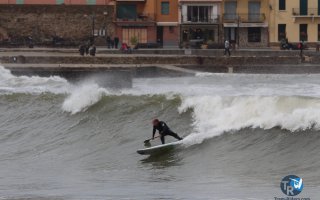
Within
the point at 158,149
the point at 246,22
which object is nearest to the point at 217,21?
the point at 246,22

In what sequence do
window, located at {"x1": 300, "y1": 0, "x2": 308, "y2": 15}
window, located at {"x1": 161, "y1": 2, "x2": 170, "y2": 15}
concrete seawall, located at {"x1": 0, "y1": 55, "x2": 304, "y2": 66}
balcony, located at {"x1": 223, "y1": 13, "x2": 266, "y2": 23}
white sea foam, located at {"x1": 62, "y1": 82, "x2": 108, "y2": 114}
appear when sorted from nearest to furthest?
white sea foam, located at {"x1": 62, "y1": 82, "x2": 108, "y2": 114} < concrete seawall, located at {"x1": 0, "y1": 55, "x2": 304, "y2": 66} < balcony, located at {"x1": 223, "y1": 13, "x2": 266, "y2": 23} < window, located at {"x1": 300, "y1": 0, "x2": 308, "y2": 15} < window, located at {"x1": 161, "y1": 2, "x2": 170, "y2": 15}

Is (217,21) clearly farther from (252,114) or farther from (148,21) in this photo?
(252,114)

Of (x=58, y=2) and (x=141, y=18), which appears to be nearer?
(x=141, y=18)

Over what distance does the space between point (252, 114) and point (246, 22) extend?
4697 cm

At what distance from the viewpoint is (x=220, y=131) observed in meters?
24.6

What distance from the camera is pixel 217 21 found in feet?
237

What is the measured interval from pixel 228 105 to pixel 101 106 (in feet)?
20.2

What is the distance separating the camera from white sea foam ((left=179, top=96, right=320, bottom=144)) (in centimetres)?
2338

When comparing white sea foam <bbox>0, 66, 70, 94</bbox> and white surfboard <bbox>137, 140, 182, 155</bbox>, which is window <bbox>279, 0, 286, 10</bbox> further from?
white surfboard <bbox>137, 140, 182, 155</bbox>

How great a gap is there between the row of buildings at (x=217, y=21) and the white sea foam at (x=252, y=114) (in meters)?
44.5

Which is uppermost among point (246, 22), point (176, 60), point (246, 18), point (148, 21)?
point (246, 18)

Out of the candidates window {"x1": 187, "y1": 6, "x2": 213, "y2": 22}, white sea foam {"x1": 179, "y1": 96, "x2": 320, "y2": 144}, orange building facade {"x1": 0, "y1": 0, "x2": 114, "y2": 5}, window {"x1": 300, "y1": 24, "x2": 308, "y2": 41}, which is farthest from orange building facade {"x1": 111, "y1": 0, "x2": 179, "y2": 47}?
white sea foam {"x1": 179, "y1": 96, "x2": 320, "y2": 144}

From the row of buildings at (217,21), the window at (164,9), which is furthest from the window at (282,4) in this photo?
the window at (164,9)

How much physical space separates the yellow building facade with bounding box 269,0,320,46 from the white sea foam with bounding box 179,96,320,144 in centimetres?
4548
